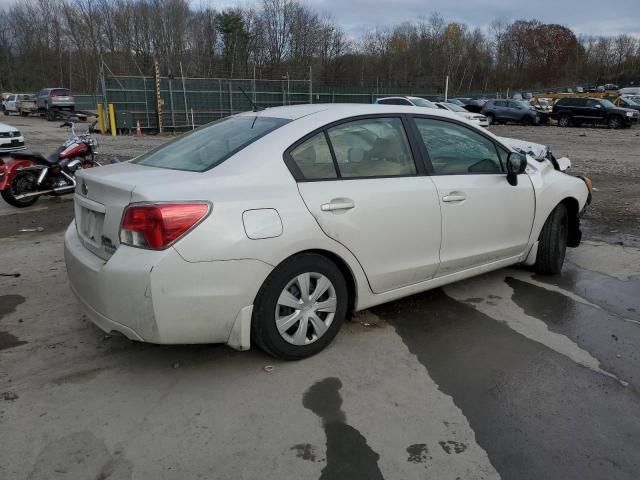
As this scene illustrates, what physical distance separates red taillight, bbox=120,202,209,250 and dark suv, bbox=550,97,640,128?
1215 inches

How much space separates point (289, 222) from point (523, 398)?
165 cm

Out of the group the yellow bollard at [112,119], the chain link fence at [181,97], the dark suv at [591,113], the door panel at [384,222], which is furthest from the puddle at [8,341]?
the dark suv at [591,113]

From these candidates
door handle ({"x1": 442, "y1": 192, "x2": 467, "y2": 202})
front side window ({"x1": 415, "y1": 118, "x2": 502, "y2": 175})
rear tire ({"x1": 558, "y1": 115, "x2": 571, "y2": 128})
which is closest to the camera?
door handle ({"x1": 442, "y1": 192, "x2": 467, "y2": 202})

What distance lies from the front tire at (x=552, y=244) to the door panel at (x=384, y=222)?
1522 millimetres

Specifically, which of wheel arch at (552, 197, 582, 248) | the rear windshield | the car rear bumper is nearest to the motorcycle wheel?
the rear windshield

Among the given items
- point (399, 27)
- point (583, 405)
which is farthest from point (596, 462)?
point (399, 27)

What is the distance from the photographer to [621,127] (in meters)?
28.8

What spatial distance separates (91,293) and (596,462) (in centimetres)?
Answer: 276

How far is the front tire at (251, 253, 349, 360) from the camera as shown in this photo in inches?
121

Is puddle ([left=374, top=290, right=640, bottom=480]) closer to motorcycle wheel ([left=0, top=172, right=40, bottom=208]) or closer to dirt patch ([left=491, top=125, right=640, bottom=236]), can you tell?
dirt patch ([left=491, top=125, right=640, bottom=236])

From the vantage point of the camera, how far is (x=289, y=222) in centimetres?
306

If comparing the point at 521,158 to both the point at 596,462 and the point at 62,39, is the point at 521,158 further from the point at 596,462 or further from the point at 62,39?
the point at 62,39

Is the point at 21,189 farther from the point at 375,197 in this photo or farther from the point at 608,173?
the point at 608,173

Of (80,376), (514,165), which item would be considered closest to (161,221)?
(80,376)
